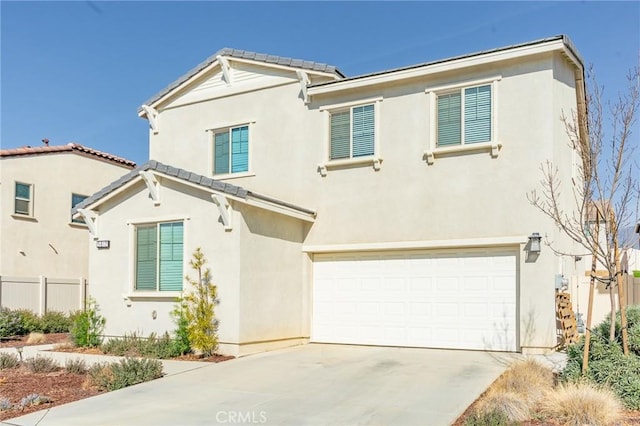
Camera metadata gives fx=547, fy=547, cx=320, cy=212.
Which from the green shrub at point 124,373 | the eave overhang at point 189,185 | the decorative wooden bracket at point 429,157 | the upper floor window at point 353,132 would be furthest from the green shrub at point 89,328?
the decorative wooden bracket at point 429,157

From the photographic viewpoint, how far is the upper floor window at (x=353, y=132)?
1373 cm

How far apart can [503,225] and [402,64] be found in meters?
4.56

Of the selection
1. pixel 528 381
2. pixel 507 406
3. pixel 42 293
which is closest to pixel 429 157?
pixel 528 381

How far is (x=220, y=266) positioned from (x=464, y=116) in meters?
6.50

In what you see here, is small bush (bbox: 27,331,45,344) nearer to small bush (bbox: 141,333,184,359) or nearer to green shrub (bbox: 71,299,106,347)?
green shrub (bbox: 71,299,106,347)

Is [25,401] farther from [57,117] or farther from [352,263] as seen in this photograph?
[57,117]

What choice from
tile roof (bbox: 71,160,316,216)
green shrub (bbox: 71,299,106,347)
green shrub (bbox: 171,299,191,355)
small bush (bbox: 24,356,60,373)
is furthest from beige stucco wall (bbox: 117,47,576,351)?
green shrub (bbox: 71,299,106,347)

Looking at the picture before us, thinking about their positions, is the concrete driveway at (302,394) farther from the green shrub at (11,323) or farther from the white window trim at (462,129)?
the green shrub at (11,323)

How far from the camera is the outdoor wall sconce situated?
11.4 m

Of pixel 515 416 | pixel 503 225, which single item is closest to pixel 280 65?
pixel 503 225

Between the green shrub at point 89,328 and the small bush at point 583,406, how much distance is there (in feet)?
34.7

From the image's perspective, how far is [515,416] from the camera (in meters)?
6.64

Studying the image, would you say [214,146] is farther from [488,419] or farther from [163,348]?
[488,419]

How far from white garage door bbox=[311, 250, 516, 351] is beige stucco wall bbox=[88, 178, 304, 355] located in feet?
3.20
